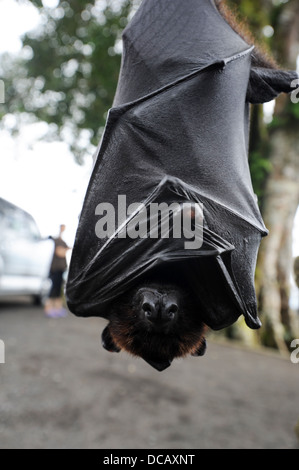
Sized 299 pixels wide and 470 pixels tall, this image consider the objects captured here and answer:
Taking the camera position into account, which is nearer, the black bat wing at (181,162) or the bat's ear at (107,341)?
the black bat wing at (181,162)

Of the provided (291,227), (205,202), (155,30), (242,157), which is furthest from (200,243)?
(291,227)

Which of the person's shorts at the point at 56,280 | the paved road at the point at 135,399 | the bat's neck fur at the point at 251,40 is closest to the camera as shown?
the bat's neck fur at the point at 251,40

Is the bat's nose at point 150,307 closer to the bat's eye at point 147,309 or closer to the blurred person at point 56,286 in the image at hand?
the bat's eye at point 147,309

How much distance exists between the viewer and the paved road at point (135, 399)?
480 cm

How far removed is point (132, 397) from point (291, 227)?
4.95m

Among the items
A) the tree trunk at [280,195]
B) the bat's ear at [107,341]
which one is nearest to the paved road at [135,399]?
the tree trunk at [280,195]

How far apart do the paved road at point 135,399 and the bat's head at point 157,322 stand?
143 inches

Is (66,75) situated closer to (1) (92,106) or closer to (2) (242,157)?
(1) (92,106)

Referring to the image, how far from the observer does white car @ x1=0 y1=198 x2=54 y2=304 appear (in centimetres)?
897

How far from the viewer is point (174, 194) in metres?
1.21

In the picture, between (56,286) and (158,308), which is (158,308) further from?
(56,286)

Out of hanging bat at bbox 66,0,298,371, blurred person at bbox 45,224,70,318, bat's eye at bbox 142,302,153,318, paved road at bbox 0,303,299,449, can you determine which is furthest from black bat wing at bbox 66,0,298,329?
blurred person at bbox 45,224,70,318

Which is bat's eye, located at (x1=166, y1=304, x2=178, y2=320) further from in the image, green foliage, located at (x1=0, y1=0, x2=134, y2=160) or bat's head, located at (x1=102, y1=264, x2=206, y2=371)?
green foliage, located at (x1=0, y1=0, x2=134, y2=160)

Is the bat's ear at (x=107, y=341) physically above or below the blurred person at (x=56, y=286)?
above
